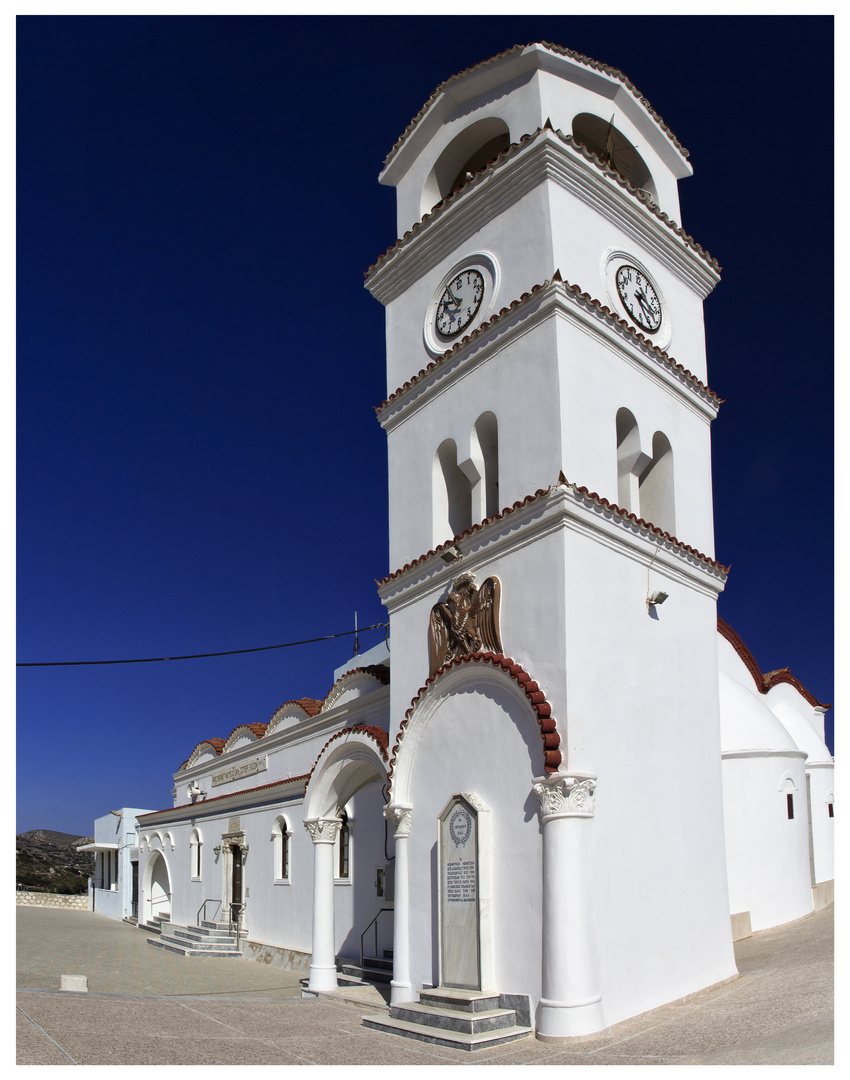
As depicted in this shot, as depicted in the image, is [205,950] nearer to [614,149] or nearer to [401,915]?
[401,915]

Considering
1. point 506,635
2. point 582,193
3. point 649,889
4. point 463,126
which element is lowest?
point 649,889

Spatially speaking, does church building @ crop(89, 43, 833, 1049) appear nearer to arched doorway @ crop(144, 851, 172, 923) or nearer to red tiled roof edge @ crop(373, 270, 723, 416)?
red tiled roof edge @ crop(373, 270, 723, 416)

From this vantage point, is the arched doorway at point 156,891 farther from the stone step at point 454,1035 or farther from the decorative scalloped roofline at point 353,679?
the stone step at point 454,1035

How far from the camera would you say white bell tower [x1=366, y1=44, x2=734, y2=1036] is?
1016cm

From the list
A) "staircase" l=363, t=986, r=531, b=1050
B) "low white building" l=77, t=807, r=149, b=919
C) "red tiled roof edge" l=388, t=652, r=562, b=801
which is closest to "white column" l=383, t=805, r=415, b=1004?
"staircase" l=363, t=986, r=531, b=1050

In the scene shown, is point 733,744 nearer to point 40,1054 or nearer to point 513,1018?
point 513,1018

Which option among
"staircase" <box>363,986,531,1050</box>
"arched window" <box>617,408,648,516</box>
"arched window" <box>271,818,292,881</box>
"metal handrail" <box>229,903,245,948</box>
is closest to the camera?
"staircase" <box>363,986,531,1050</box>

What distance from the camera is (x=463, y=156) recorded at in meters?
14.9

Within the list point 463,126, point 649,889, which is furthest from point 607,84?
point 649,889

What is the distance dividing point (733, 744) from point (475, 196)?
1113cm

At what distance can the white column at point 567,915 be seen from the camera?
892 centimetres

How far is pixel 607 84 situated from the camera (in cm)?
1337

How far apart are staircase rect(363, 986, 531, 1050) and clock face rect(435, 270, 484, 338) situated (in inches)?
351

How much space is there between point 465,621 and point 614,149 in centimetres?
892
